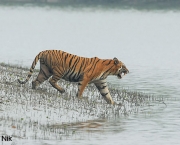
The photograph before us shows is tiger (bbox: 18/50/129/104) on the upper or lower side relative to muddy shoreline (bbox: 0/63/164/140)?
upper

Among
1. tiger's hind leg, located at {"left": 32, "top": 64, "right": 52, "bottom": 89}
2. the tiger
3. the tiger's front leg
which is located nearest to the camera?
the tiger

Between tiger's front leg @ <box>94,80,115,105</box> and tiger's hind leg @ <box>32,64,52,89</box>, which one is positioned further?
tiger's hind leg @ <box>32,64,52,89</box>

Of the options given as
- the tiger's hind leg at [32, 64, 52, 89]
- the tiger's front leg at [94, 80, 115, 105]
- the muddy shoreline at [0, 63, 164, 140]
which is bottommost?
the muddy shoreline at [0, 63, 164, 140]

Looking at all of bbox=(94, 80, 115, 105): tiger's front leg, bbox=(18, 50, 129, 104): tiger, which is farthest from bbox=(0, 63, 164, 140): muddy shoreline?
bbox=(18, 50, 129, 104): tiger

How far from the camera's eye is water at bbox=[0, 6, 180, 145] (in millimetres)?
A: 17562

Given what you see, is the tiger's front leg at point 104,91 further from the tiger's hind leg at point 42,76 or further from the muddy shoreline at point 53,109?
the tiger's hind leg at point 42,76

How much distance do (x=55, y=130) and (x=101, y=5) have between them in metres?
118

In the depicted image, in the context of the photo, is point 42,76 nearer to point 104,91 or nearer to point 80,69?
point 80,69

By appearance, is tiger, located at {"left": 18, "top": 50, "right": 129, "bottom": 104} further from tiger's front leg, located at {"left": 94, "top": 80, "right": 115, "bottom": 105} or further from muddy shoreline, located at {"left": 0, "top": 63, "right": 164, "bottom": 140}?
muddy shoreline, located at {"left": 0, "top": 63, "right": 164, "bottom": 140}

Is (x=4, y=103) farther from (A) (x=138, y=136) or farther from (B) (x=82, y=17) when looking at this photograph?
(B) (x=82, y=17)

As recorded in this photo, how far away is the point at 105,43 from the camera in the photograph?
65562 millimetres

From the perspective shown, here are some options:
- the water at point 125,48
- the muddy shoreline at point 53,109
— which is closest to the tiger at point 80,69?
the muddy shoreline at point 53,109

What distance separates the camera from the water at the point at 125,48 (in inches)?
691

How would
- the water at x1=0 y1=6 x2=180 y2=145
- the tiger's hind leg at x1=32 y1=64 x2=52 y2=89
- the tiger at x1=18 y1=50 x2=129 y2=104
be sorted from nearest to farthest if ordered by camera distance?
the water at x1=0 y1=6 x2=180 y2=145
the tiger at x1=18 y1=50 x2=129 y2=104
the tiger's hind leg at x1=32 y1=64 x2=52 y2=89
